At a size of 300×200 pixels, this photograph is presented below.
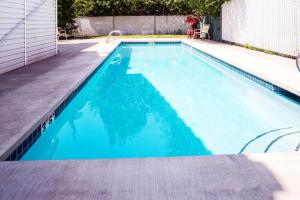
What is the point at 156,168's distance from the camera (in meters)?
2.68

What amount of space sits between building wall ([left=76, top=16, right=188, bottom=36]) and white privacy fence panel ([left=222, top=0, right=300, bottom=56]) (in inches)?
390

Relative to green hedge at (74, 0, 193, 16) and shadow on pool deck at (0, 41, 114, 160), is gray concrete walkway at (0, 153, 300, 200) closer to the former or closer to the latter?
shadow on pool deck at (0, 41, 114, 160)

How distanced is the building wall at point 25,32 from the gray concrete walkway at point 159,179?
5.31 m

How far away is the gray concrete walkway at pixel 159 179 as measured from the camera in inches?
88.1

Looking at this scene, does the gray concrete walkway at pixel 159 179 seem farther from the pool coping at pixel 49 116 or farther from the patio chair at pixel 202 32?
the patio chair at pixel 202 32

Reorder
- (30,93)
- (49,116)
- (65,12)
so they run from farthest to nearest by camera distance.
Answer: (65,12), (30,93), (49,116)

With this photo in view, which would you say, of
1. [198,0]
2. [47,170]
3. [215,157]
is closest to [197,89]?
[215,157]

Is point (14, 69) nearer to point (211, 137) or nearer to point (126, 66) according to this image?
point (126, 66)

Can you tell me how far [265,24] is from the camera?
37.3ft

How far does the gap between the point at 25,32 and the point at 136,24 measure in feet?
59.3

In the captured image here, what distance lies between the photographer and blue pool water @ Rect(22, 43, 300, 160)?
4.14 metres

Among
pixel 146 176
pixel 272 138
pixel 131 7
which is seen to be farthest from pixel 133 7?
pixel 146 176

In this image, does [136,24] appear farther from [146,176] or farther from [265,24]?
[146,176]

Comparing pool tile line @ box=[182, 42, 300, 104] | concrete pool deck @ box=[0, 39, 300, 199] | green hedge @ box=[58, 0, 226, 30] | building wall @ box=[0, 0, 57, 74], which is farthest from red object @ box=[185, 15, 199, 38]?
concrete pool deck @ box=[0, 39, 300, 199]
